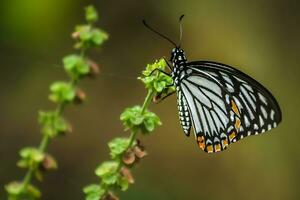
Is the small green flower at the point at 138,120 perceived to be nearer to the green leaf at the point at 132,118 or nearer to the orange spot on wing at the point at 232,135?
the green leaf at the point at 132,118

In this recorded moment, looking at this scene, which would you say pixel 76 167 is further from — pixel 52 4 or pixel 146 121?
pixel 146 121

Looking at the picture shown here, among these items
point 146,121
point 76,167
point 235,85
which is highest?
point 76,167

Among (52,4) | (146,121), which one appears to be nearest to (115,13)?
(52,4)

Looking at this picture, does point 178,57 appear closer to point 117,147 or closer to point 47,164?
point 117,147

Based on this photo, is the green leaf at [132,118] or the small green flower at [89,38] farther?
the green leaf at [132,118]

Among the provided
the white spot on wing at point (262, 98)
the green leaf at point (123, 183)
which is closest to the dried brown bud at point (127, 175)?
the green leaf at point (123, 183)

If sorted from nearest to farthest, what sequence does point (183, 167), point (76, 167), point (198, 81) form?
point (198, 81)
point (76, 167)
point (183, 167)
